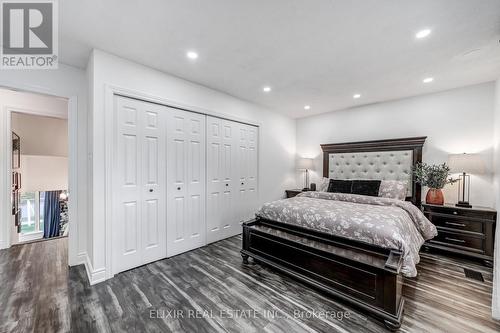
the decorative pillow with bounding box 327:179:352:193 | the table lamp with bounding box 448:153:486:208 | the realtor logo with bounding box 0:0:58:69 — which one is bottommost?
the decorative pillow with bounding box 327:179:352:193

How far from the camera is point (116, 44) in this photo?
7.41 ft

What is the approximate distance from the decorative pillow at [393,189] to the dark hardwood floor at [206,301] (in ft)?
3.36

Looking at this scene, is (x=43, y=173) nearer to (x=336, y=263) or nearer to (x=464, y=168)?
(x=336, y=263)

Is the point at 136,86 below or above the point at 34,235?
above

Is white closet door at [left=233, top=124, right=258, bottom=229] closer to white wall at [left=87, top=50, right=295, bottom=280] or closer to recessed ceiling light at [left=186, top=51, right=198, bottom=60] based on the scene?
white wall at [left=87, top=50, right=295, bottom=280]

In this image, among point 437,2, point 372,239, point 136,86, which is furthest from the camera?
point 136,86

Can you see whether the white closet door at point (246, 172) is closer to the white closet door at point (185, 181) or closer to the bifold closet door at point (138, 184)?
the white closet door at point (185, 181)

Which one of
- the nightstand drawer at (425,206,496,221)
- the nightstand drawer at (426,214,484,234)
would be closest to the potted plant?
the nightstand drawer at (425,206,496,221)

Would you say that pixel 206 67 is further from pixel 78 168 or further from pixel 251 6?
pixel 78 168

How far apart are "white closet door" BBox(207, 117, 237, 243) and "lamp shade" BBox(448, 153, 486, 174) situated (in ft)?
11.6

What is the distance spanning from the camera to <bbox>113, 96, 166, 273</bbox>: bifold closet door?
8.25ft

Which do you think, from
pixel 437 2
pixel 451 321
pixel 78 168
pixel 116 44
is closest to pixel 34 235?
pixel 78 168

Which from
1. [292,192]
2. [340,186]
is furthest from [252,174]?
[340,186]

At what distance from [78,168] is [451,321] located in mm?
4341
